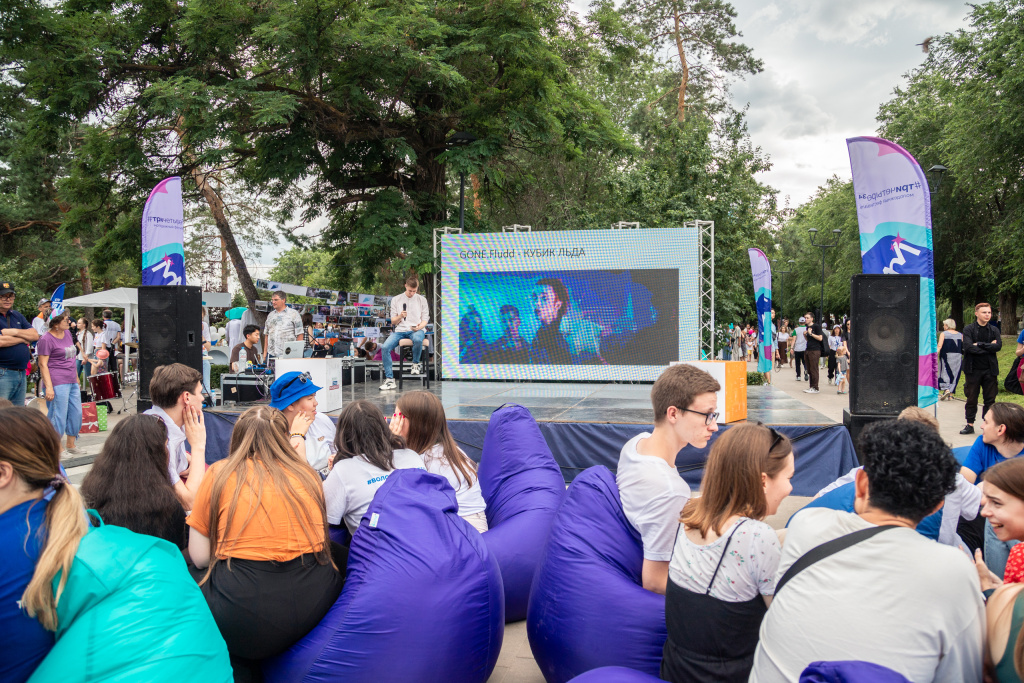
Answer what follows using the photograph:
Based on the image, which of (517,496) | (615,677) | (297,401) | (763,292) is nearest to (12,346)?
(297,401)

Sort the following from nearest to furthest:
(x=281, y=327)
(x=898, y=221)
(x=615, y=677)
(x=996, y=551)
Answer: (x=615, y=677), (x=996, y=551), (x=898, y=221), (x=281, y=327)

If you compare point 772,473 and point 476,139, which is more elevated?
point 476,139

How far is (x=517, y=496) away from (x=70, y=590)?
275 centimetres

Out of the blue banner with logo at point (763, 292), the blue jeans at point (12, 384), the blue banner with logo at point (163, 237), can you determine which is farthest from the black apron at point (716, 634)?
the blue banner with logo at point (763, 292)

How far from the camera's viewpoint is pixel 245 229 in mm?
20000

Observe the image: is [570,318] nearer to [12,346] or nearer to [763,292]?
[763,292]

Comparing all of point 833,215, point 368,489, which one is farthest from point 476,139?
point 833,215

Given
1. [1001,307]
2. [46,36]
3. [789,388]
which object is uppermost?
[46,36]

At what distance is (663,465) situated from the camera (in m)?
2.66

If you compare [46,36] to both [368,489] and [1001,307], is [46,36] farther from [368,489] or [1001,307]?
[1001,307]

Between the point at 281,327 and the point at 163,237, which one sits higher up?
the point at 163,237

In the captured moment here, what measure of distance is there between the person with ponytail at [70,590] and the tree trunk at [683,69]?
24.9 metres

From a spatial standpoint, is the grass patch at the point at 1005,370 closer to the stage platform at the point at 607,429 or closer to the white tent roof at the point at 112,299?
the stage platform at the point at 607,429

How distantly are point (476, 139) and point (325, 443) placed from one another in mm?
10477
